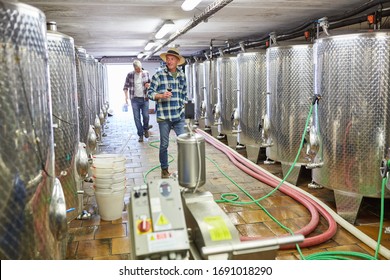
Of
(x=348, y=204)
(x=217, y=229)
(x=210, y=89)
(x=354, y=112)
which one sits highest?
(x=210, y=89)

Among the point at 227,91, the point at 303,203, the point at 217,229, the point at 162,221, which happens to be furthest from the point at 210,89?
the point at 162,221

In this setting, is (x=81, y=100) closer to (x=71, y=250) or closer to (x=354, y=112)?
(x=71, y=250)

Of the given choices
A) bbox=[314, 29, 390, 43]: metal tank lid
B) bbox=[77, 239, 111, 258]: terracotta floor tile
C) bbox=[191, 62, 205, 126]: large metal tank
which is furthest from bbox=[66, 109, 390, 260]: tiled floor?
bbox=[191, 62, 205, 126]: large metal tank

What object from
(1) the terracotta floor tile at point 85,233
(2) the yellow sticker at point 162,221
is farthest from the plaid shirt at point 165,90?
(2) the yellow sticker at point 162,221

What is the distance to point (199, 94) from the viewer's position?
428 inches

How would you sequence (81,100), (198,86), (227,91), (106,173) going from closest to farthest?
(106,173) < (81,100) < (227,91) < (198,86)

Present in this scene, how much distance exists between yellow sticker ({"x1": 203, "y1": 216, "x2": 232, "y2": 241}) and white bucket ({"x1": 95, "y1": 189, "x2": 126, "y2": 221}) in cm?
184

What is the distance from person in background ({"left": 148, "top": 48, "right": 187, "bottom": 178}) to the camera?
488 cm

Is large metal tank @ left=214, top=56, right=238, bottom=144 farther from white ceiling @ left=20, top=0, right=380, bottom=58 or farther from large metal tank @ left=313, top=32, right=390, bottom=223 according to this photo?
large metal tank @ left=313, top=32, right=390, bottom=223

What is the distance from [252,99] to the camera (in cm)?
639

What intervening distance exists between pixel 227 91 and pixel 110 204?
4697 millimetres

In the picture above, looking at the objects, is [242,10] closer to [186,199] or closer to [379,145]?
[379,145]

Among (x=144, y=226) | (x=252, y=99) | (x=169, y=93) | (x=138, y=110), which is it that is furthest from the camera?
(x=138, y=110)

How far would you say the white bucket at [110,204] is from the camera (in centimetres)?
376
